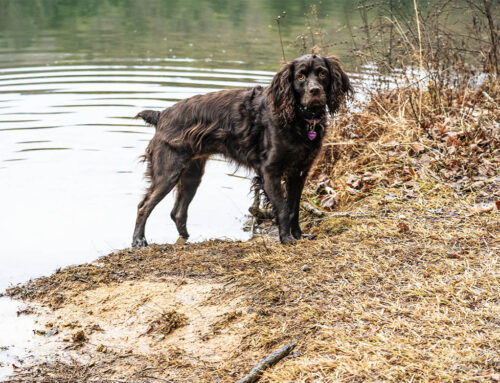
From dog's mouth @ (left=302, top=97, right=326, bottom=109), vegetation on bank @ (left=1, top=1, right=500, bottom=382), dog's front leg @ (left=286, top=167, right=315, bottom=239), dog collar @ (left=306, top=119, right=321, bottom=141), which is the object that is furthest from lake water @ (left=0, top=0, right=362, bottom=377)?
dog's mouth @ (left=302, top=97, right=326, bottom=109)

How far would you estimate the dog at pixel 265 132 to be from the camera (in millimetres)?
4969

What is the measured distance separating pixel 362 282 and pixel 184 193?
9.37ft

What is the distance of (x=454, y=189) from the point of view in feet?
17.8

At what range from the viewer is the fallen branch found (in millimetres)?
3018

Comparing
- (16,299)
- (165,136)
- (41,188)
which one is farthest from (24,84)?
(16,299)

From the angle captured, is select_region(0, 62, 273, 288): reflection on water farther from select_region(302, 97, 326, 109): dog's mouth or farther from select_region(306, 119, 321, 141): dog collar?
select_region(302, 97, 326, 109): dog's mouth

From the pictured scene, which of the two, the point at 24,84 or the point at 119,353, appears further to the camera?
the point at 24,84

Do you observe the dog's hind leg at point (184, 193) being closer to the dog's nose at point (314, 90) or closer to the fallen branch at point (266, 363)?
the dog's nose at point (314, 90)

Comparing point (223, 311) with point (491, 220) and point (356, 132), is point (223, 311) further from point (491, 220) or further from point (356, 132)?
point (356, 132)

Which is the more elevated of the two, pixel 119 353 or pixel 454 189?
pixel 454 189

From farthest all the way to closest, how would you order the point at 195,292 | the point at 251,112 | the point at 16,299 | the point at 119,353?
the point at 251,112, the point at 16,299, the point at 195,292, the point at 119,353

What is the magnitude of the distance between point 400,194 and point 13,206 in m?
4.35

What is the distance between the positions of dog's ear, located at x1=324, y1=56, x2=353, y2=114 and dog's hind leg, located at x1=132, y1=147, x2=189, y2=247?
5.03ft

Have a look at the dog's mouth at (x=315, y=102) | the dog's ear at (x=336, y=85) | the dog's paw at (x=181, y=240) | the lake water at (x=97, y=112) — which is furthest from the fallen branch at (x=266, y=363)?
the dog's paw at (x=181, y=240)
